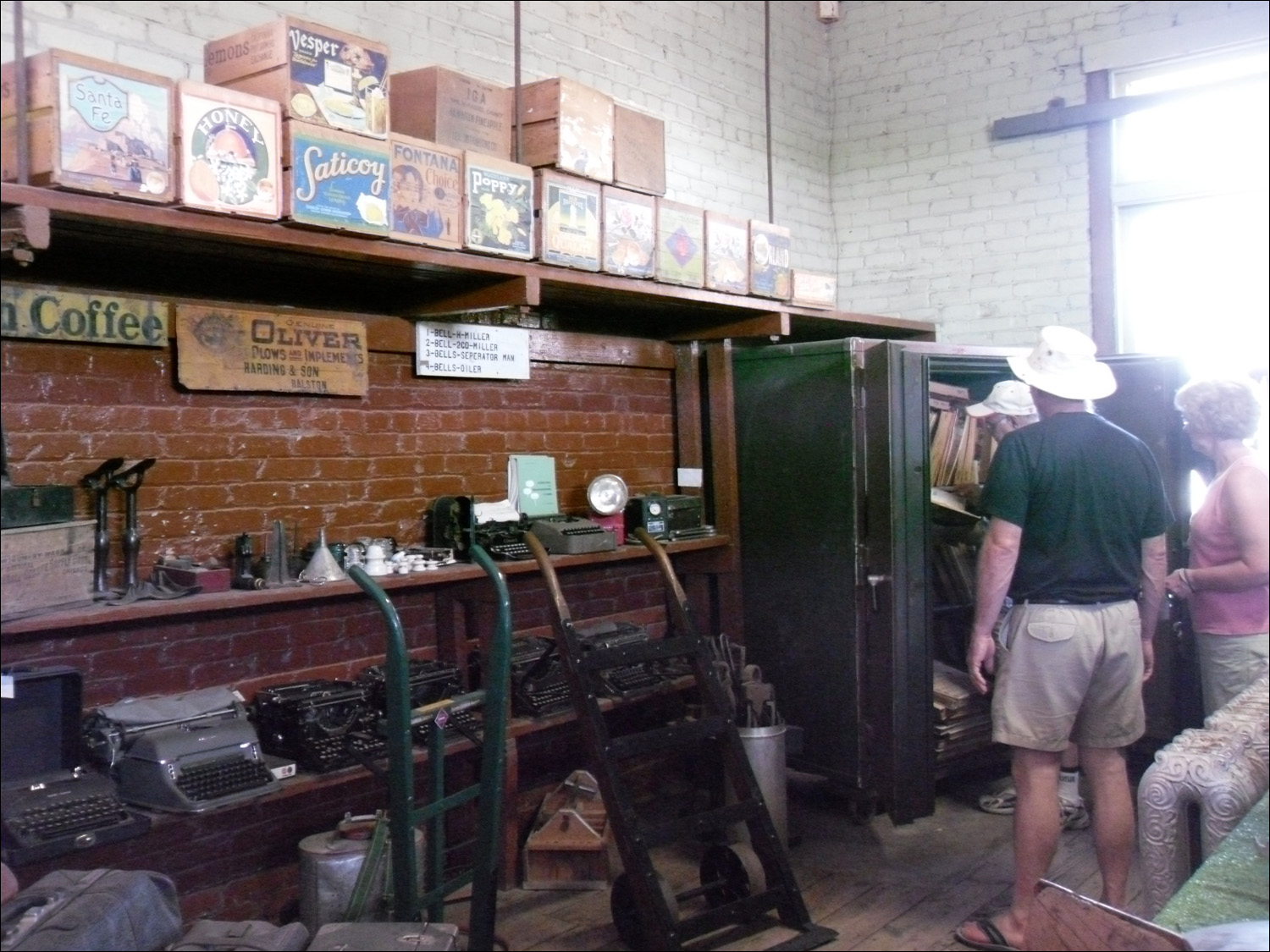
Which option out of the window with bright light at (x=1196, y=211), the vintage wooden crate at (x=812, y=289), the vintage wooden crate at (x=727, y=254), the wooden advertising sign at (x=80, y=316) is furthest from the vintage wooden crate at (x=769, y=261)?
the wooden advertising sign at (x=80, y=316)

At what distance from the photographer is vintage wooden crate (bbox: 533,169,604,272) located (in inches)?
144

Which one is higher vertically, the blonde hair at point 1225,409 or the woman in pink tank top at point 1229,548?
the blonde hair at point 1225,409

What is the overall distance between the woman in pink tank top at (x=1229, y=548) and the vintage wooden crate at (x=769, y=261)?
1613 mm

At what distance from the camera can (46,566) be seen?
9.41ft

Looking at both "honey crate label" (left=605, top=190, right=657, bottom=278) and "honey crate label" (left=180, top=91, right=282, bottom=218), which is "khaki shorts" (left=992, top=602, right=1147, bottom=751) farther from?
"honey crate label" (left=180, top=91, right=282, bottom=218)

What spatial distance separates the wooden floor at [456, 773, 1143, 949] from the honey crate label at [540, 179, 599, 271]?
213 centimetres

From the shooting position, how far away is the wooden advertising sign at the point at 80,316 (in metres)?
3.05

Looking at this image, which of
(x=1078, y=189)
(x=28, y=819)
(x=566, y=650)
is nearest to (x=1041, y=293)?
(x=1078, y=189)

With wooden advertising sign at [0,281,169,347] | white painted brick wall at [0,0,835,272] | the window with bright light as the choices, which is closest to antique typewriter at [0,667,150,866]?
wooden advertising sign at [0,281,169,347]

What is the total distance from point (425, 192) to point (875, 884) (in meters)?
2.72

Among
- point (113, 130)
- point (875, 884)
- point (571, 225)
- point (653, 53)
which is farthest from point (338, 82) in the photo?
point (875, 884)

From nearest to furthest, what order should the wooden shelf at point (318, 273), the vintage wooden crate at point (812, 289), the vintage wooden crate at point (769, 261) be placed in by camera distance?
the wooden shelf at point (318, 273) < the vintage wooden crate at point (769, 261) < the vintage wooden crate at point (812, 289)

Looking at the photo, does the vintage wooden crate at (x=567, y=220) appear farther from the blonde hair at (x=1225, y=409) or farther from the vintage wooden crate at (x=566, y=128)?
the blonde hair at (x=1225, y=409)

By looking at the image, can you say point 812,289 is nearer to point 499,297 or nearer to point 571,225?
point 571,225
